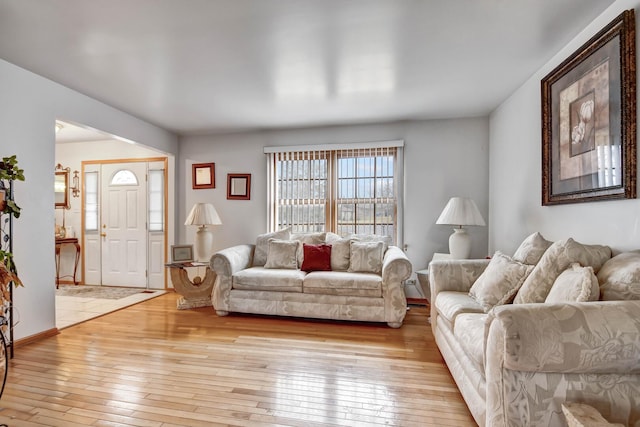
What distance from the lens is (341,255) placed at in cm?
392

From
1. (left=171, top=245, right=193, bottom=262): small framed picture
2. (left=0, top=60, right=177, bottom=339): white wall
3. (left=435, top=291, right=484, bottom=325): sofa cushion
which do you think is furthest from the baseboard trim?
(left=435, top=291, right=484, bottom=325): sofa cushion

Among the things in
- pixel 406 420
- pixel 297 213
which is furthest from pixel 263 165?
pixel 406 420

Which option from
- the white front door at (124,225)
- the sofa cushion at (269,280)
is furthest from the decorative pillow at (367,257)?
the white front door at (124,225)

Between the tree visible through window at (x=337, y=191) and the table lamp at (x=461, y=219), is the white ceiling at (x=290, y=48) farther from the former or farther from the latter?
the table lamp at (x=461, y=219)

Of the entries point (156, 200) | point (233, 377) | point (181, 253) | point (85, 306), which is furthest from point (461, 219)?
point (85, 306)

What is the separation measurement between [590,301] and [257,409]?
183 cm

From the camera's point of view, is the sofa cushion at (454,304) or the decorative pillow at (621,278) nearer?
the decorative pillow at (621,278)

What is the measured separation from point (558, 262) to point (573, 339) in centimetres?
73

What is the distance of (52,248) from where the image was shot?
311 cm

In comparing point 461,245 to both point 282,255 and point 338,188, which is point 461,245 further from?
point 282,255

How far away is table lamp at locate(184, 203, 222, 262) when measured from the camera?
437 cm

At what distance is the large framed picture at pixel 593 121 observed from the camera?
1.82 meters

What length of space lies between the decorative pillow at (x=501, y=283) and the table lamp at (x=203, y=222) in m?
3.39

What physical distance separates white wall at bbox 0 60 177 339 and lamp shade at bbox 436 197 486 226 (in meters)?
3.95
